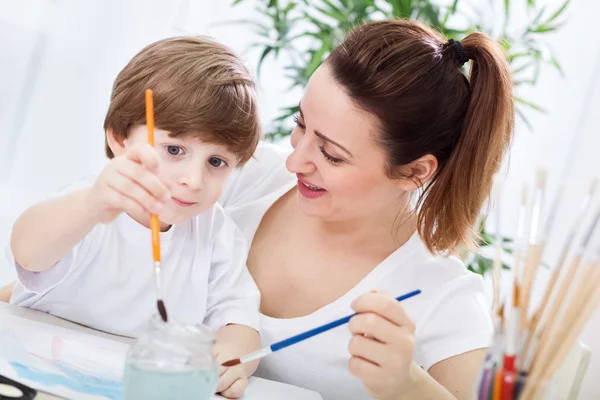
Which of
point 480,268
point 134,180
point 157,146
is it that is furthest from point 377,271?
point 480,268

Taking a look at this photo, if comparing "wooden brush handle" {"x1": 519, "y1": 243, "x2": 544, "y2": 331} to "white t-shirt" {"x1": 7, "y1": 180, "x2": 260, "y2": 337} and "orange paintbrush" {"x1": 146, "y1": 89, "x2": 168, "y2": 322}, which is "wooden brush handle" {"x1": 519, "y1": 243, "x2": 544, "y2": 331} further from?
"white t-shirt" {"x1": 7, "y1": 180, "x2": 260, "y2": 337}

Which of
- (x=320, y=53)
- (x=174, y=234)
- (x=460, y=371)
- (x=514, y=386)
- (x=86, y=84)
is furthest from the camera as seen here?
(x=86, y=84)

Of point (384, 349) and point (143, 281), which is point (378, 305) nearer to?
point (384, 349)

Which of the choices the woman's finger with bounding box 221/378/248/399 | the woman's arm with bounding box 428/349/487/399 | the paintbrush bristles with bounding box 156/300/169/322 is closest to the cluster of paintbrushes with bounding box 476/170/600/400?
the paintbrush bristles with bounding box 156/300/169/322

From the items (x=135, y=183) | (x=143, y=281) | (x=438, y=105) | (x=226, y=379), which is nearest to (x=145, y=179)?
(x=135, y=183)

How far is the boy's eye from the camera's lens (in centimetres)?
123

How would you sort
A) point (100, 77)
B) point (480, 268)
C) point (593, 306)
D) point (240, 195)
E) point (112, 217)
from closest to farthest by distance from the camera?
point (593, 306) → point (112, 217) → point (240, 195) → point (480, 268) → point (100, 77)

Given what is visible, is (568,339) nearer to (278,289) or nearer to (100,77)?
(278,289)

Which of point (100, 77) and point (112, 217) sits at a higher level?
point (112, 217)

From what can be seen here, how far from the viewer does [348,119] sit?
4.03 feet

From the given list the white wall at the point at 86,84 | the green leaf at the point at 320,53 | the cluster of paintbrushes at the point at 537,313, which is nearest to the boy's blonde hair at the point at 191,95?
the cluster of paintbrushes at the point at 537,313

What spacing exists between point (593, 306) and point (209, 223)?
2.78ft

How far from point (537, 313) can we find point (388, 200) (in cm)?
71

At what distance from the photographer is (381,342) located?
0.91 m
